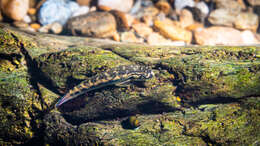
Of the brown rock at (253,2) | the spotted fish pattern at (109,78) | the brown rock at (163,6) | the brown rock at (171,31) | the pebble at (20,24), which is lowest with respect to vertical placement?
the spotted fish pattern at (109,78)

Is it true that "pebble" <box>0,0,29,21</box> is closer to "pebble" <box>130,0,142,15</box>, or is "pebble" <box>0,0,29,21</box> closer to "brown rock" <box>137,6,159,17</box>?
"pebble" <box>130,0,142,15</box>

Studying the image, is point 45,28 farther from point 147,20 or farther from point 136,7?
point 147,20

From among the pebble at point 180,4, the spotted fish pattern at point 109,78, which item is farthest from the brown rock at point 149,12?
the spotted fish pattern at point 109,78

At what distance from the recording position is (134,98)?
3.95 meters

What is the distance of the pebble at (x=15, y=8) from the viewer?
21.7ft

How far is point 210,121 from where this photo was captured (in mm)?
3422

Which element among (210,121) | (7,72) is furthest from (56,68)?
(210,121)

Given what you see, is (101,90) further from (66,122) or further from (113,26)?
(113,26)

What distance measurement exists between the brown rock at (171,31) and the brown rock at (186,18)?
0.68 meters

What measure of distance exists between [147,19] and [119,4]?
1.72 metres

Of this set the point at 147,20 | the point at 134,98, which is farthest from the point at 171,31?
the point at 134,98

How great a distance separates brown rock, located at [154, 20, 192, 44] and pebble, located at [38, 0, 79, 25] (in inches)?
178

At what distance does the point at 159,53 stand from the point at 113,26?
11.0 feet

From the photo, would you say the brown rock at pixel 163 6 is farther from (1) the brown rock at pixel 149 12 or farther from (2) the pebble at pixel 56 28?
(2) the pebble at pixel 56 28
